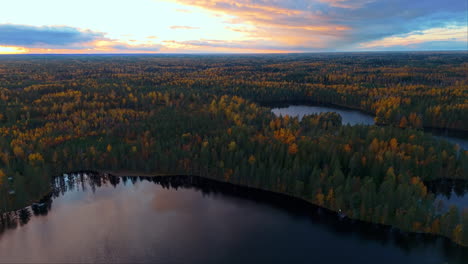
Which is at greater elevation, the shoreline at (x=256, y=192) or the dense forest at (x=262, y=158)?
the dense forest at (x=262, y=158)

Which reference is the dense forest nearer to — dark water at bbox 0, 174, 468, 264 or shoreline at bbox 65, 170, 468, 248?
shoreline at bbox 65, 170, 468, 248

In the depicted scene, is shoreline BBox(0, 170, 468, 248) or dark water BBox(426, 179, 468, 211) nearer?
shoreline BBox(0, 170, 468, 248)

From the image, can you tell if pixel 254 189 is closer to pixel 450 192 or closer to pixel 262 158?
pixel 262 158

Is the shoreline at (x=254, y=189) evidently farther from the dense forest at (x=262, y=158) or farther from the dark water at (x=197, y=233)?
the dark water at (x=197, y=233)

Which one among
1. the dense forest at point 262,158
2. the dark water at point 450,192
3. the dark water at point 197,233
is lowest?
the dark water at point 197,233

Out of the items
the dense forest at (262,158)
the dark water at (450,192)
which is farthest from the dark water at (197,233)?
the dark water at (450,192)

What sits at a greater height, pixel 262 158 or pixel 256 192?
pixel 262 158

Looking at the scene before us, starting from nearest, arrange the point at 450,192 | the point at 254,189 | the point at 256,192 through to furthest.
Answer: the point at 256,192
the point at 450,192
the point at 254,189

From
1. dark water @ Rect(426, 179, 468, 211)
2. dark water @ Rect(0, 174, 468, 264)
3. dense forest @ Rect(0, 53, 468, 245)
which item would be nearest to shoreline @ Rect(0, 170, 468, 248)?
dark water @ Rect(0, 174, 468, 264)

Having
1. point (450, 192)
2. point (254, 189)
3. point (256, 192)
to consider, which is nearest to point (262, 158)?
point (254, 189)
